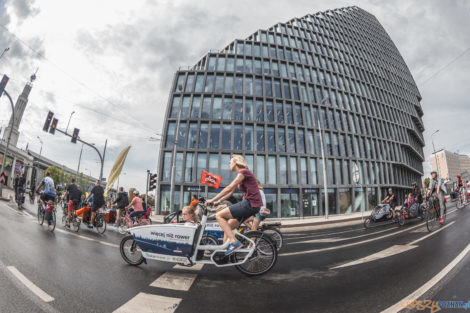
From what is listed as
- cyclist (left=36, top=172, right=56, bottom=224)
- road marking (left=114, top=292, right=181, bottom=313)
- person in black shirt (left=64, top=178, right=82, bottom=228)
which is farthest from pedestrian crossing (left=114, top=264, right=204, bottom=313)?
cyclist (left=36, top=172, right=56, bottom=224)

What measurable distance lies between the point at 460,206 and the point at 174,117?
88.2ft

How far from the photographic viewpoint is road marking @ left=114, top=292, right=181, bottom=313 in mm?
2162

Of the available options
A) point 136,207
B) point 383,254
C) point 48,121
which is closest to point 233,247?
point 383,254

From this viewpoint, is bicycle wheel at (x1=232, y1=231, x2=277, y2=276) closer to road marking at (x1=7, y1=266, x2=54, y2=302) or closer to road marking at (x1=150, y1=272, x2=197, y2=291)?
road marking at (x1=150, y1=272, x2=197, y2=291)

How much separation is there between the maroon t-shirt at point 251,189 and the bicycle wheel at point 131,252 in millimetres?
2363

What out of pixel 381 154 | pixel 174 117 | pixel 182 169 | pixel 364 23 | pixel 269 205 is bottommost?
pixel 269 205

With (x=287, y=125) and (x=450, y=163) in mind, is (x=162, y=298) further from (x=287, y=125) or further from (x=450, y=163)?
(x=450, y=163)

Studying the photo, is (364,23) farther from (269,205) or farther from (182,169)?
Answer: (182,169)

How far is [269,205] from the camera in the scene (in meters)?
23.6

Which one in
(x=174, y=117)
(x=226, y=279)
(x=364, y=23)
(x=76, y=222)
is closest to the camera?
(x=226, y=279)

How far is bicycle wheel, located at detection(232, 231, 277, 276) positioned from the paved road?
15 cm

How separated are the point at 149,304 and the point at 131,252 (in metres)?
1.82

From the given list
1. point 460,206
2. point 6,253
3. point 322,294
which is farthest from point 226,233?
point 460,206

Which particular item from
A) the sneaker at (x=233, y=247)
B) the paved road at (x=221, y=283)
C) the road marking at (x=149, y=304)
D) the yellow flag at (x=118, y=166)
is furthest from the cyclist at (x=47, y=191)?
the sneaker at (x=233, y=247)
